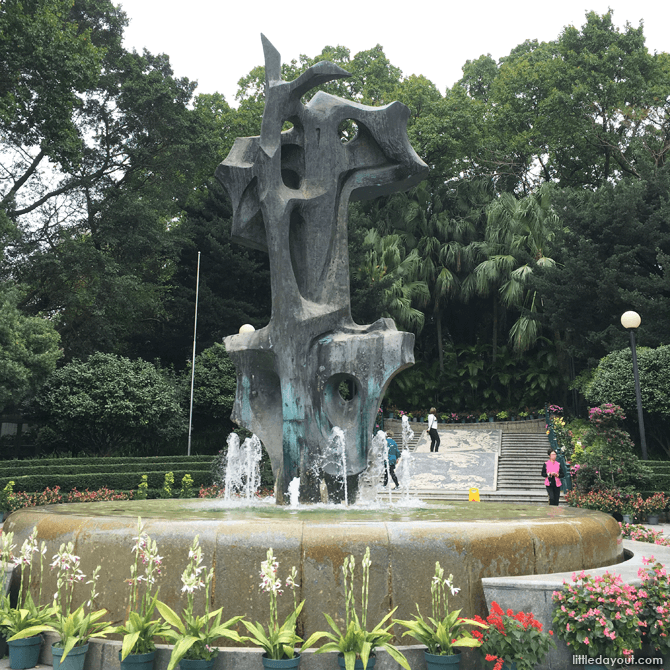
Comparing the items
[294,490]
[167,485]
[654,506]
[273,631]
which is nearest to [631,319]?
[654,506]

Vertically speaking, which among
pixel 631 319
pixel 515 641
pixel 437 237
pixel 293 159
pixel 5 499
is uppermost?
pixel 437 237

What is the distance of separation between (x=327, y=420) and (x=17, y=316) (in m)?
14.0

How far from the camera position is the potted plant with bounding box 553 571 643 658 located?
4484mm

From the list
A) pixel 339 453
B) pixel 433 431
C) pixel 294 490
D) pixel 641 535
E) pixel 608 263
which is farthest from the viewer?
pixel 608 263

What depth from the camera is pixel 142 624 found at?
4.38 metres

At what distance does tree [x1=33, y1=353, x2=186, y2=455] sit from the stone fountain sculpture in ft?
42.4

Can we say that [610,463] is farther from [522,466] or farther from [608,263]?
[608,263]

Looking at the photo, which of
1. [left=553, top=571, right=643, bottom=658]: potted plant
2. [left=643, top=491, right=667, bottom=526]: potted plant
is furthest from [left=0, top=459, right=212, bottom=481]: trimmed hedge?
[left=553, top=571, right=643, bottom=658]: potted plant

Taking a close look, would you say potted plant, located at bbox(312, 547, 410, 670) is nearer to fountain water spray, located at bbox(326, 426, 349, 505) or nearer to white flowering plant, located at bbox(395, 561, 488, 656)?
white flowering plant, located at bbox(395, 561, 488, 656)

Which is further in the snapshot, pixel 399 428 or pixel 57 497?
pixel 399 428

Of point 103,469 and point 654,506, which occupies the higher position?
point 103,469

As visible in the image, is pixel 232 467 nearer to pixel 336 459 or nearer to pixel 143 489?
pixel 336 459

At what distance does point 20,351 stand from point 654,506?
661 inches

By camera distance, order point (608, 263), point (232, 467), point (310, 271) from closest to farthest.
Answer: point (310, 271) → point (232, 467) → point (608, 263)
